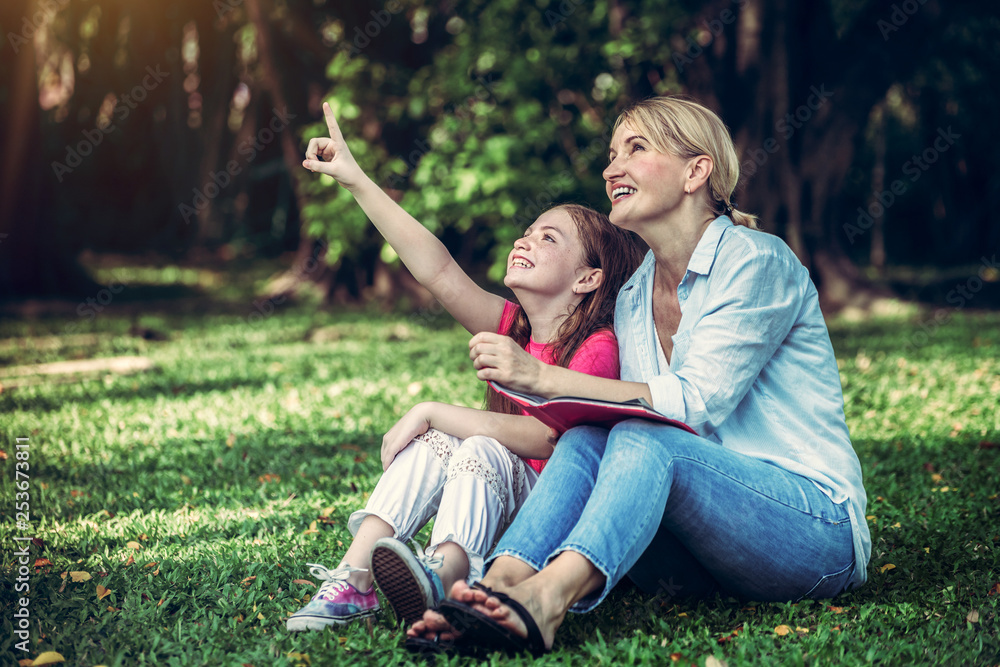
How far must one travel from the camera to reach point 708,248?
8.80 ft

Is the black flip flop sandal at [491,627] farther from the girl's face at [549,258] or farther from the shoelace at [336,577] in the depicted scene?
the girl's face at [549,258]

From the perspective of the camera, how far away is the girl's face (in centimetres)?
291

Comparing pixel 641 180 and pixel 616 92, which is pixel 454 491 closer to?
pixel 641 180

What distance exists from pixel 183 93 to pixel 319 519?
1756 cm

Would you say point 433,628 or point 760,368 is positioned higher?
point 760,368

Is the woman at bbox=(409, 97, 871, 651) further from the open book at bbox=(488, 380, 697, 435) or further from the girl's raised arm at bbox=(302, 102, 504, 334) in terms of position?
the girl's raised arm at bbox=(302, 102, 504, 334)

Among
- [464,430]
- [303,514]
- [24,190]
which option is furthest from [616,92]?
[24,190]

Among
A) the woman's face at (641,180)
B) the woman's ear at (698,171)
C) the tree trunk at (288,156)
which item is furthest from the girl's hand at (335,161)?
the tree trunk at (288,156)

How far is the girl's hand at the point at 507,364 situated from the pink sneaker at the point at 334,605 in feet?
2.56

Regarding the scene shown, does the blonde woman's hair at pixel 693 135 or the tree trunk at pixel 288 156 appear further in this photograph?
the tree trunk at pixel 288 156

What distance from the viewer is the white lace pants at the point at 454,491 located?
258 centimetres

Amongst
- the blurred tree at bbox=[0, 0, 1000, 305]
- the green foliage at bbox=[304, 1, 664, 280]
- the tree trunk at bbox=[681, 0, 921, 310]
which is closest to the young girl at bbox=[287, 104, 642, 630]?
the green foliage at bbox=[304, 1, 664, 280]

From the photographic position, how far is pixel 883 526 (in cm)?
363

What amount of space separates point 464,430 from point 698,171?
41.9 inches
